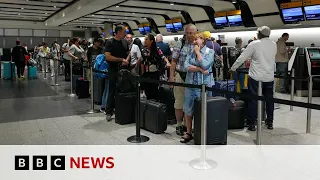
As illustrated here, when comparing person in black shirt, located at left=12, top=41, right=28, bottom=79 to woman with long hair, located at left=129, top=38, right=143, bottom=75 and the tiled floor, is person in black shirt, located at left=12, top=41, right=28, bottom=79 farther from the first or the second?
woman with long hair, located at left=129, top=38, right=143, bottom=75

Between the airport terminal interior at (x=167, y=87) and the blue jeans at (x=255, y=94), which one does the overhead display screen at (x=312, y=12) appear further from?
the blue jeans at (x=255, y=94)

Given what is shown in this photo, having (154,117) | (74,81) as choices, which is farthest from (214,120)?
(74,81)

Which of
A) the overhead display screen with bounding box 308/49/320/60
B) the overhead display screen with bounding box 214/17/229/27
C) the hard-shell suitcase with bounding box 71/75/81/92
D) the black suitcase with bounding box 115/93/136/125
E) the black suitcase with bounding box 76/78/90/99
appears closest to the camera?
the black suitcase with bounding box 115/93/136/125

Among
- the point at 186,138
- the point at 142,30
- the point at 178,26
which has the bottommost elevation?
the point at 186,138

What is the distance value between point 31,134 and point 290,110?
4983mm

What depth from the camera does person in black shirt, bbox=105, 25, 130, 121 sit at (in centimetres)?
555

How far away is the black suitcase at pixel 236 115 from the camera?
5.11 m

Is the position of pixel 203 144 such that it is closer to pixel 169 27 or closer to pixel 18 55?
pixel 18 55

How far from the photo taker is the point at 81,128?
5.19 metres

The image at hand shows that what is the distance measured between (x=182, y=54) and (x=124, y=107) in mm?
1612

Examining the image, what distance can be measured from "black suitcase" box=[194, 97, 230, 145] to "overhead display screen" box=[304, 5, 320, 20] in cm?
725

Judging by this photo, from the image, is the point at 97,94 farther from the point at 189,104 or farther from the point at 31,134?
the point at 189,104

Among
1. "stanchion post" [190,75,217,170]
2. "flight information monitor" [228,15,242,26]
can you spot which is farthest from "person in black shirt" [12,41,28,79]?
"stanchion post" [190,75,217,170]

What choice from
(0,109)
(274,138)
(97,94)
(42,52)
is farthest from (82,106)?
(42,52)
